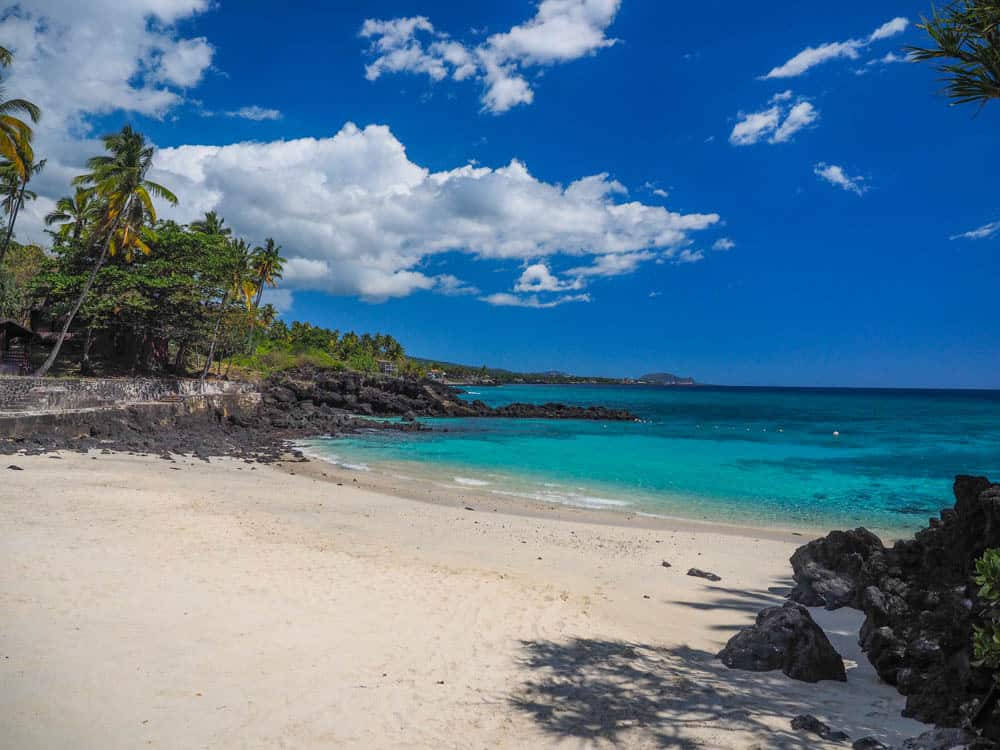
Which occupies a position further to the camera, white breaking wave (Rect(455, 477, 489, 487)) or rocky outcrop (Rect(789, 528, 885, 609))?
white breaking wave (Rect(455, 477, 489, 487))

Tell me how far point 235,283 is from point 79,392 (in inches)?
821

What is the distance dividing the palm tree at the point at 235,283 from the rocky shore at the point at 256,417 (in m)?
4.78

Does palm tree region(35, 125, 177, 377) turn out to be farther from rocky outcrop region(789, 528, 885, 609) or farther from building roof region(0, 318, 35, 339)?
rocky outcrop region(789, 528, 885, 609)

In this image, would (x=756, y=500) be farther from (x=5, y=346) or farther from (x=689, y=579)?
(x=5, y=346)

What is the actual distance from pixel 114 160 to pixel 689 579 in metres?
34.3

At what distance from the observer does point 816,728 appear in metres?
4.61

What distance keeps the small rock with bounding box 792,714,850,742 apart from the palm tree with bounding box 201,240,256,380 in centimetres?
3667

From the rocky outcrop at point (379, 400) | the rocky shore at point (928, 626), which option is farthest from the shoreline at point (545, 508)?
the rocky outcrop at point (379, 400)

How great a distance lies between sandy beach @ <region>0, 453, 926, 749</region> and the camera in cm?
445

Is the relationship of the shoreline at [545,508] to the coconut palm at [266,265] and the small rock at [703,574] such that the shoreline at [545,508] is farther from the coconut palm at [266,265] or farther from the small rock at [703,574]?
the coconut palm at [266,265]

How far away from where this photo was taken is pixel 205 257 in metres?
36.1

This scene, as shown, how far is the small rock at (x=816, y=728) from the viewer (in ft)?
14.8

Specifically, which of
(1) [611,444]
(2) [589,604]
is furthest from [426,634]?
(1) [611,444]

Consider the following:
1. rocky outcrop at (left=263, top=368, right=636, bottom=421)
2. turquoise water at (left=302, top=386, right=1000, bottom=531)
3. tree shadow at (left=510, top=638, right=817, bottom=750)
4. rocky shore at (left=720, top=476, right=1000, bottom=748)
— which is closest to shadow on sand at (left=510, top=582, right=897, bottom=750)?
tree shadow at (left=510, top=638, right=817, bottom=750)
